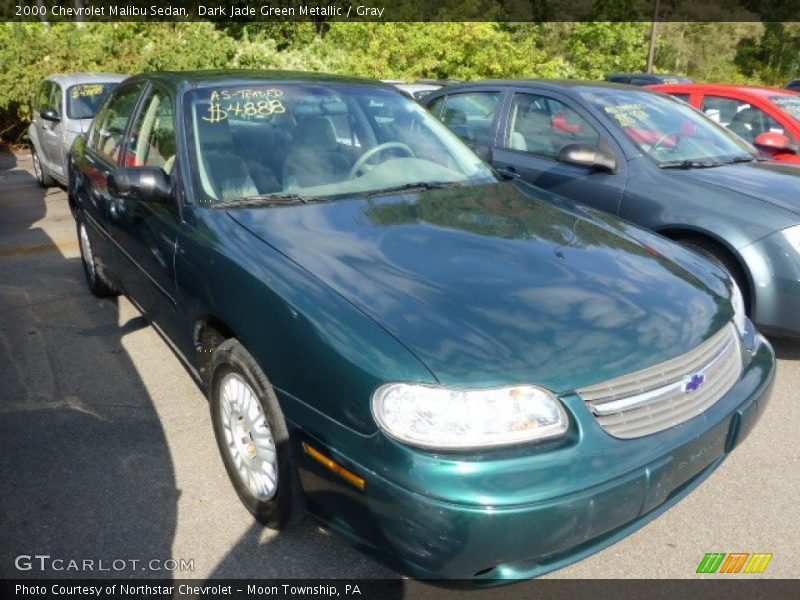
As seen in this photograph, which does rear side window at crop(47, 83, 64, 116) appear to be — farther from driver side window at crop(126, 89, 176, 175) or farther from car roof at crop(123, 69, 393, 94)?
driver side window at crop(126, 89, 176, 175)

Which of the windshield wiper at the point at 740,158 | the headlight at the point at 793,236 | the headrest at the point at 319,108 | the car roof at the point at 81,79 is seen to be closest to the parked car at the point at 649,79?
the car roof at the point at 81,79

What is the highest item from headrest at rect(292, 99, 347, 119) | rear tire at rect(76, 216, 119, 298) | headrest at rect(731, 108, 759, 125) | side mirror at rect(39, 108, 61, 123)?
headrest at rect(292, 99, 347, 119)

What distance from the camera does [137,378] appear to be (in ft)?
12.1

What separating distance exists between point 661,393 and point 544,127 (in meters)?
3.26

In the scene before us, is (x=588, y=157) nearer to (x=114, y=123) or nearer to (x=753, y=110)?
(x=114, y=123)

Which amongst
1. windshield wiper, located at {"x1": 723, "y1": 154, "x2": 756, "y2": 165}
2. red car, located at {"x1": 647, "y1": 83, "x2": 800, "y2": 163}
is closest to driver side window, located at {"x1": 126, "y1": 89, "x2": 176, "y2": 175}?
windshield wiper, located at {"x1": 723, "y1": 154, "x2": 756, "y2": 165}

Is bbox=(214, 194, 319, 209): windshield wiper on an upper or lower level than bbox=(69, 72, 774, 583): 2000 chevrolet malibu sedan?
upper

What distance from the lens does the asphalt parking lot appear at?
2.36 m

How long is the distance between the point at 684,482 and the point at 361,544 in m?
1.03

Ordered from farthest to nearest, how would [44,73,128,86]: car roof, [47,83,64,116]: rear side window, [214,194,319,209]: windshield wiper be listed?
1. [44,73,128,86]: car roof
2. [47,83,64,116]: rear side window
3. [214,194,319,209]: windshield wiper

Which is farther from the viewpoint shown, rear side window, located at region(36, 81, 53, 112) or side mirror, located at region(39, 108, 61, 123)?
rear side window, located at region(36, 81, 53, 112)

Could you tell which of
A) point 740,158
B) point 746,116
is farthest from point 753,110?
point 740,158

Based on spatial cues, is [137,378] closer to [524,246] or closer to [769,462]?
[524,246]

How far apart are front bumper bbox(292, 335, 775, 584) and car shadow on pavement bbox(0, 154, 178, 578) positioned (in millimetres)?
961
